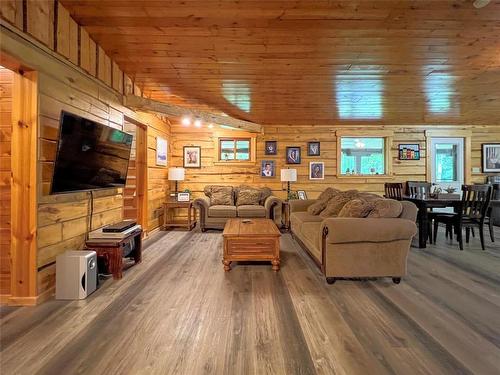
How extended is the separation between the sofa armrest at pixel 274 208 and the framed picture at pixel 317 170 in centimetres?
136

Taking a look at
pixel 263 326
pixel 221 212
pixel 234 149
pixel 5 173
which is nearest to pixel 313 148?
pixel 234 149

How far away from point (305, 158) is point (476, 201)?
3.26m

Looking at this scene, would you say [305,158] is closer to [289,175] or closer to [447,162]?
[289,175]

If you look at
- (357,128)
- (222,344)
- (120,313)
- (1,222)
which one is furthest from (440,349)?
(357,128)

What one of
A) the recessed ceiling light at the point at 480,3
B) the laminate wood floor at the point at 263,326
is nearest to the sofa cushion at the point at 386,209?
the laminate wood floor at the point at 263,326

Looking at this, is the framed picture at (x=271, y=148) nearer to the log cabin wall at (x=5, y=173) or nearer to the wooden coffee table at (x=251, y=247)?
the wooden coffee table at (x=251, y=247)

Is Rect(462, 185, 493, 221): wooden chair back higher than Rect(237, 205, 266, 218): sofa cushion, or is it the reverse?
Rect(462, 185, 493, 221): wooden chair back

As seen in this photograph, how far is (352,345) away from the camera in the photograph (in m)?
1.77

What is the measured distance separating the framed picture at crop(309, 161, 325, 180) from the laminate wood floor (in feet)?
11.8

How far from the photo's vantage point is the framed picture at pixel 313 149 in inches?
257

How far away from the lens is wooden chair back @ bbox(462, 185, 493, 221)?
4055 mm

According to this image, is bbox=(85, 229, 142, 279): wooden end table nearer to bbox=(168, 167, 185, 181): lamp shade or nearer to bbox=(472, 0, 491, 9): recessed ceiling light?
bbox=(168, 167, 185, 181): lamp shade

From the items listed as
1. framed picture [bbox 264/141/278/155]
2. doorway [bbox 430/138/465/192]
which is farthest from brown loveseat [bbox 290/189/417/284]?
doorway [bbox 430/138/465/192]

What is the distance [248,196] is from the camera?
5910 millimetres
